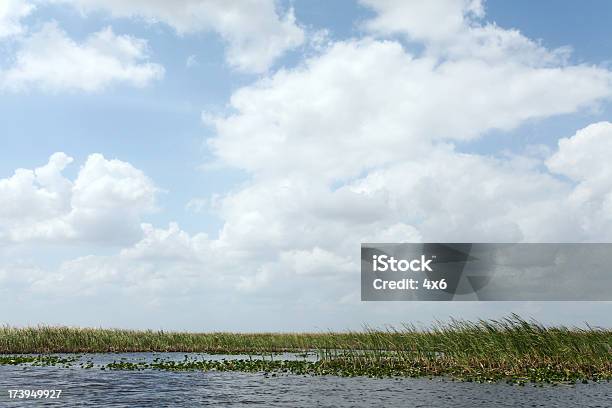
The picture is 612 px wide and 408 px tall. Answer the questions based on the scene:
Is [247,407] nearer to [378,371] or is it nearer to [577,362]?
[378,371]

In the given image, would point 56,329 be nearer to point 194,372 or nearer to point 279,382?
point 194,372

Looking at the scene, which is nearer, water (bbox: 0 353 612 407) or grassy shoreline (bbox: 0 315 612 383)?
water (bbox: 0 353 612 407)

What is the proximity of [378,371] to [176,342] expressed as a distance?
2728 centimetres

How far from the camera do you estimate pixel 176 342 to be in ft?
177

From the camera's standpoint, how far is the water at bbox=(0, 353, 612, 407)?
76.4 ft

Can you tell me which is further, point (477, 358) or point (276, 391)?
point (477, 358)

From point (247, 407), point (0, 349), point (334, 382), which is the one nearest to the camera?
point (247, 407)

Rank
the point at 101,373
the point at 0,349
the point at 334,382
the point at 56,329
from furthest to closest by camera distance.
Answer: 1. the point at 56,329
2. the point at 0,349
3. the point at 101,373
4. the point at 334,382

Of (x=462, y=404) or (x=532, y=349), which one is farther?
(x=532, y=349)

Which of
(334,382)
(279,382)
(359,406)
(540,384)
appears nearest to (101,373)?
(279,382)

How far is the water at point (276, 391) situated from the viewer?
76.4 ft

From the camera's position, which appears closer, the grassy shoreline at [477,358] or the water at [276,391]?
the water at [276,391]

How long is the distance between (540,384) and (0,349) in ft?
135

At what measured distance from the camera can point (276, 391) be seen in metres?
26.4
